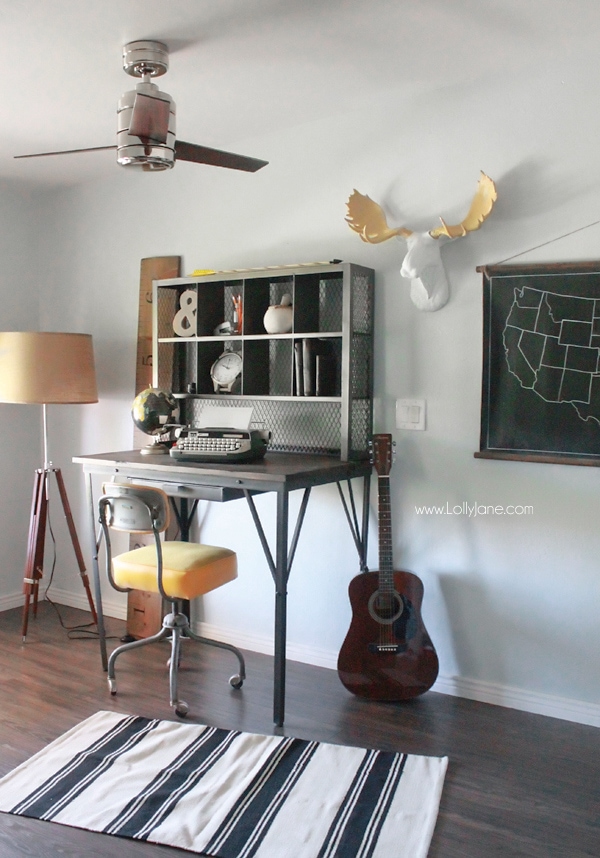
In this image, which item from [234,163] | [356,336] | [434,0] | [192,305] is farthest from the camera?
[192,305]

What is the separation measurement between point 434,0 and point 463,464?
1678mm

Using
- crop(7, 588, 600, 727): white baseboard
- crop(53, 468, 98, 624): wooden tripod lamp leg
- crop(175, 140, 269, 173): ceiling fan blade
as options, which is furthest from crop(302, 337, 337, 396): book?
crop(53, 468, 98, 624): wooden tripod lamp leg

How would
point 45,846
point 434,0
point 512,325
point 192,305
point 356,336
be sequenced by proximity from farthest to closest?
point 192,305 → point 356,336 → point 512,325 → point 434,0 → point 45,846

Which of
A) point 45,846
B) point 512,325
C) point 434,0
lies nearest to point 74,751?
point 45,846

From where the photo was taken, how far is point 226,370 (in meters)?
3.67

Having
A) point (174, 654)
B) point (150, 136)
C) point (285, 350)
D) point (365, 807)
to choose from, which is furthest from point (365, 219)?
point (365, 807)

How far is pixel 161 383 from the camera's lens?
12.5 ft

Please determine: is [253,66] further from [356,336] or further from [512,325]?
[512,325]

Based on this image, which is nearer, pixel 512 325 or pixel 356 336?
pixel 512 325

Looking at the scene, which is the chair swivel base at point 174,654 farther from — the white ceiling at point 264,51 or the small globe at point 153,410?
the white ceiling at point 264,51

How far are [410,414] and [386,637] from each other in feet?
3.01

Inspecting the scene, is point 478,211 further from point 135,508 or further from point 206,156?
point 135,508

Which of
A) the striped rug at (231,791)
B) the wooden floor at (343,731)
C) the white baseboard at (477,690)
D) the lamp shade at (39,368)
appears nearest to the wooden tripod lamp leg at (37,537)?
the wooden floor at (343,731)

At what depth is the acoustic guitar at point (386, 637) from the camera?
3.07 m
